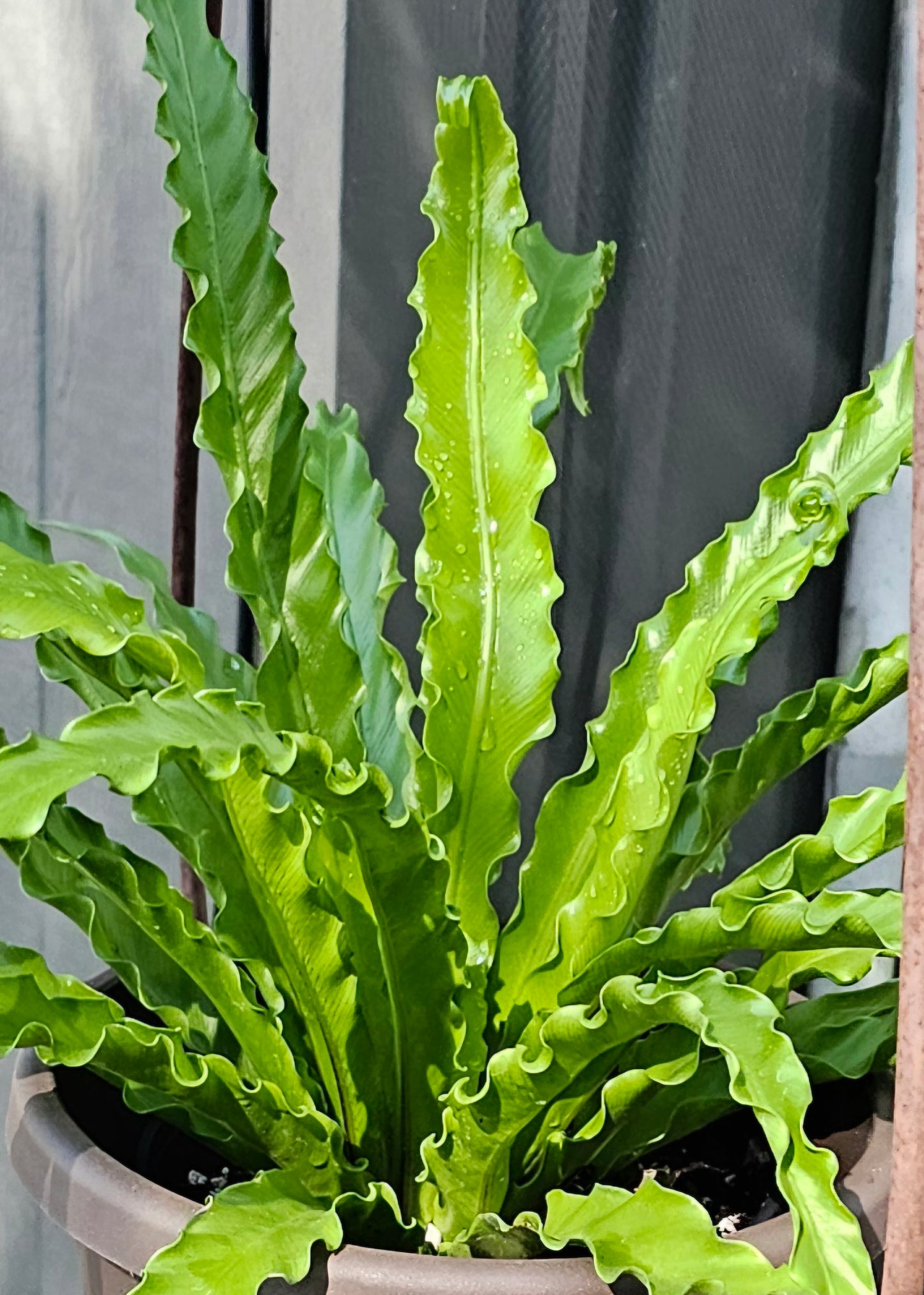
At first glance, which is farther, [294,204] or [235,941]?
[294,204]

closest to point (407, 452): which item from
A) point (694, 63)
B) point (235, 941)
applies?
point (694, 63)

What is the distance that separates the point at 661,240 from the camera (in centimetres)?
77

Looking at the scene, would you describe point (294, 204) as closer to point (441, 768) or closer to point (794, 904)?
point (441, 768)

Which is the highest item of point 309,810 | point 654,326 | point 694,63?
point 694,63

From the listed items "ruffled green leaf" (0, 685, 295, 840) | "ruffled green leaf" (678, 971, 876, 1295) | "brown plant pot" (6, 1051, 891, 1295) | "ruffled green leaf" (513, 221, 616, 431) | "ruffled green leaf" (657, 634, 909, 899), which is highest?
"ruffled green leaf" (513, 221, 616, 431)

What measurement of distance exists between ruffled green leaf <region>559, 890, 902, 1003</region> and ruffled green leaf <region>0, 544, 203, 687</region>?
18 centimetres

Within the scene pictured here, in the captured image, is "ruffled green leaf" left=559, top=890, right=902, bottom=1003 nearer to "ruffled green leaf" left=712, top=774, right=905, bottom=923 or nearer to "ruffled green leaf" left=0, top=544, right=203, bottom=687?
"ruffled green leaf" left=712, top=774, right=905, bottom=923

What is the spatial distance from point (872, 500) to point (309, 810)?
0.44m

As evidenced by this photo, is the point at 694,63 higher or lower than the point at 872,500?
higher

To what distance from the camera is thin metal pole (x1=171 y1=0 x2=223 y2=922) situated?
0.69 meters

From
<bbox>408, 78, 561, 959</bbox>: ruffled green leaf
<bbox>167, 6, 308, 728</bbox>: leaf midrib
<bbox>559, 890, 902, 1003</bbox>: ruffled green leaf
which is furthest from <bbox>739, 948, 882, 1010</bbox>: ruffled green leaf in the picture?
<bbox>167, 6, 308, 728</bbox>: leaf midrib

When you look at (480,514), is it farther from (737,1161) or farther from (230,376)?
(737,1161)

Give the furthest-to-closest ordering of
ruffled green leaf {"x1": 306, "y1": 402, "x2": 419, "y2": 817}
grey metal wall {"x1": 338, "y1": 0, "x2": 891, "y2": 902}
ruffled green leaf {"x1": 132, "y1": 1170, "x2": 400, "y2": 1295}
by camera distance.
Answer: grey metal wall {"x1": 338, "y1": 0, "x2": 891, "y2": 902} → ruffled green leaf {"x1": 306, "y1": 402, "x2": 419, "y2": 817} → ruffled green leaf {"x1": 132, "y1": 1170, "x2": 400, "y2": 1295}

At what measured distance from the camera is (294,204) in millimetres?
829
